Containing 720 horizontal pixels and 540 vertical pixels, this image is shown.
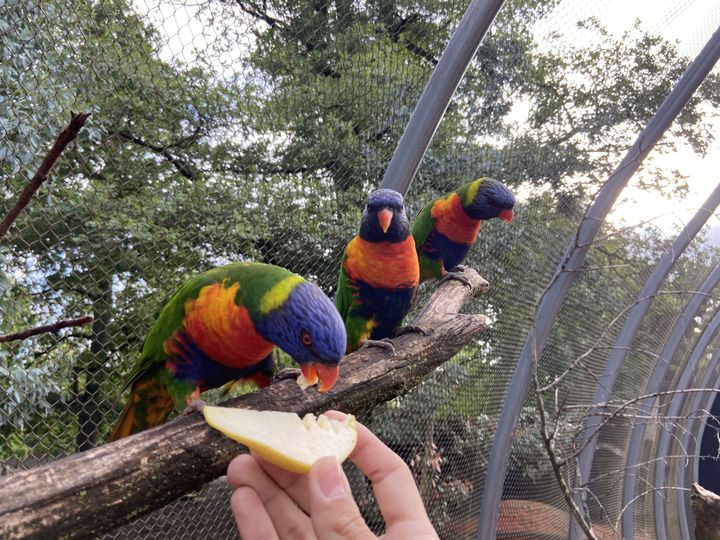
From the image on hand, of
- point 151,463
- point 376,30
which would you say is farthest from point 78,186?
point 376,30

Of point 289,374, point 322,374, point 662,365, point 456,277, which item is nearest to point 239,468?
point 322,374

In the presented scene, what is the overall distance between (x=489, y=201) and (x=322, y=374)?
1092mm

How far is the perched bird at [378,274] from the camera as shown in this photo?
1.37 m

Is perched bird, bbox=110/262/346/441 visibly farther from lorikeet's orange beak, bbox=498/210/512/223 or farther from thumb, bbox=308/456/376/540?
lorikeet's orange beak, bbox=498/210/512/223

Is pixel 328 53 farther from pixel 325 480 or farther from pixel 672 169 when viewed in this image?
pixel 672 169

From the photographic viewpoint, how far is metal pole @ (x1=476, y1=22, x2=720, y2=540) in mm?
2041

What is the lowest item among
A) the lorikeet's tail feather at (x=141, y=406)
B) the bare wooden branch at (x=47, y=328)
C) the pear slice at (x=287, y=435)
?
the lorikeet's tail feather at (x=141, y=406)

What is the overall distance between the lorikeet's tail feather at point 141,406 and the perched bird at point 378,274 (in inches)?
22.1

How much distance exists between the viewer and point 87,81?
1.02 metres

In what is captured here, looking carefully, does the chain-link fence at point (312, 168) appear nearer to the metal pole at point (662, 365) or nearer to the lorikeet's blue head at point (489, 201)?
the lorikeet's blue head at point (489, 201)

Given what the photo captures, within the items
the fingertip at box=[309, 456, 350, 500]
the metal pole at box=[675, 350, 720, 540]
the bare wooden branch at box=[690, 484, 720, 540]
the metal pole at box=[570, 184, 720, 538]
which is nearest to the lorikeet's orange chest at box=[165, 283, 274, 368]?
the fingertip at box=[309, 456, 350, 500]

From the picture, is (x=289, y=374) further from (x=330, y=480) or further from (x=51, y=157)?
(x=51, y=157)

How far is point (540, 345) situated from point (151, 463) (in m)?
1.92

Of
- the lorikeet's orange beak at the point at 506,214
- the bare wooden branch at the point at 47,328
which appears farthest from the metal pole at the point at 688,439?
the bare wooden branch at the point at 47,328
